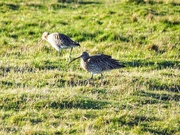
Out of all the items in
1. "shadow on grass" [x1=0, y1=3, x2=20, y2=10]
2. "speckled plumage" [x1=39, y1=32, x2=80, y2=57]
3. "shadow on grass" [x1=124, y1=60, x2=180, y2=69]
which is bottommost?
"shadow on grass" [x1=124, y1=60, x2=180, y2=69]

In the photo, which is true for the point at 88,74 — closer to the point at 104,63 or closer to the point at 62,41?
the point at 104,63

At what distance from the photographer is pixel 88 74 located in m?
15.4

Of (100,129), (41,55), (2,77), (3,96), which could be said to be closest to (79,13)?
(41,55)

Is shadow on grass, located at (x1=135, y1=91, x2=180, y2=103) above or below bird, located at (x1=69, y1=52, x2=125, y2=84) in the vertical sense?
below

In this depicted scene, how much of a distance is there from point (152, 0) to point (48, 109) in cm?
1433

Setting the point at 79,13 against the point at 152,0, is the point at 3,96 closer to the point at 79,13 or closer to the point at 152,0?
the point at 79,13

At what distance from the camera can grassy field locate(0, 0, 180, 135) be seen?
11562 mm

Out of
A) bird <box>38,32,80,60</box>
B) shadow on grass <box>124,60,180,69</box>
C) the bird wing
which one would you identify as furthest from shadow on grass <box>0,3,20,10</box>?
the bird wing

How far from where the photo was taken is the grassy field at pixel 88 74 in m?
11.6

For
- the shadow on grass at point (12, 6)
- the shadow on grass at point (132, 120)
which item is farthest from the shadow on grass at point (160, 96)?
the shadow on grass at point (12, 6)

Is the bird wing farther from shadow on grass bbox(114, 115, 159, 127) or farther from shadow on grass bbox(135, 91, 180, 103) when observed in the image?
shadow on grass bbox(114, 115, 159, 127)

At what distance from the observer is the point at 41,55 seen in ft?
60.3

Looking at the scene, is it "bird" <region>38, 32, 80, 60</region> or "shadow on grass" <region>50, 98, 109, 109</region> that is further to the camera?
"bird" <region>38, 32, 80, 60</region>

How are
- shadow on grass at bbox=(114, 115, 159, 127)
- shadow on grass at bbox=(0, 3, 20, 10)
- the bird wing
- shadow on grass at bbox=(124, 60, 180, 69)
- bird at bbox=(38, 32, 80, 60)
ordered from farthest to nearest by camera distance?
1. shadow on grass at bbox=(0, 3, 20, 10)
2. bird at bbox=(38, 32, 80, 60)
3. shadow on grass at bbox=(124, 60, 180, 69)
4. the bird wing
5. shadow on grass at bbox=(114, 115, 159, 127)
